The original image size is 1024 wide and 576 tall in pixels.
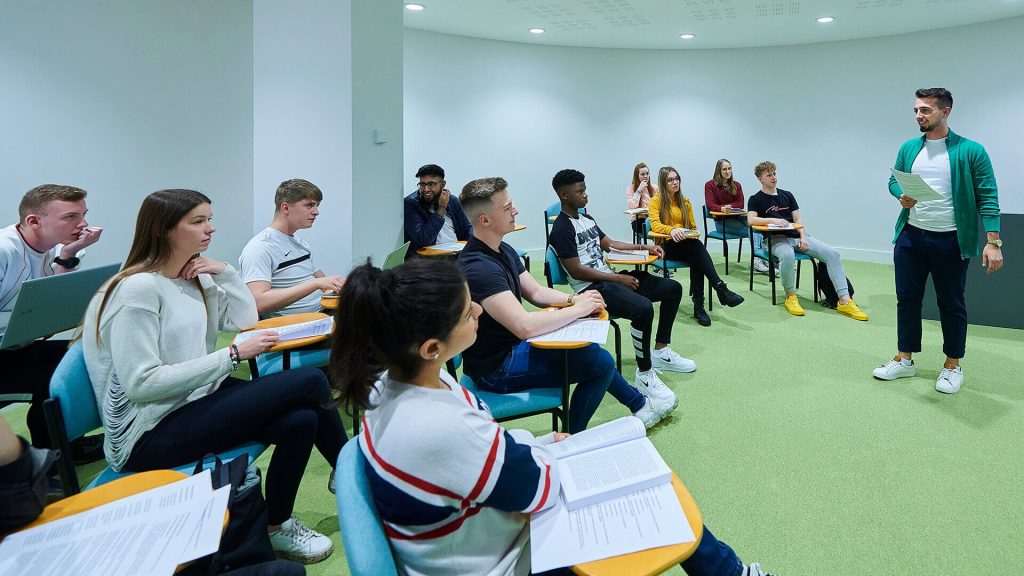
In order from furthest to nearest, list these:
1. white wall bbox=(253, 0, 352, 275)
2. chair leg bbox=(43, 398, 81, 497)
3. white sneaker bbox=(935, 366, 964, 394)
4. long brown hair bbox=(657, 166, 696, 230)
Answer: long brown hair bbox=(657, 166, 696, 230) → white wall bbox=(253, 0, 352, 275) → white sneaker bbox=(935, 366, 964, 394) → chair leg bbox=(43, 398, 81, 497)

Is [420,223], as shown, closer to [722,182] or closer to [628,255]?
[628,255]

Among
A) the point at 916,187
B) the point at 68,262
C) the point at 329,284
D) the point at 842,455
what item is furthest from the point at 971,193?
the point at 68,262

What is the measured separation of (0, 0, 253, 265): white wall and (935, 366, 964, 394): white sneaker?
511 centimetres

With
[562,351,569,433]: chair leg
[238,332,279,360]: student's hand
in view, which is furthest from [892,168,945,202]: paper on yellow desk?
[238,332,279,360]: student's hand

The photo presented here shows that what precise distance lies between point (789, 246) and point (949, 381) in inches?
88.2

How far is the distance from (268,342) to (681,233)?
3671 mm

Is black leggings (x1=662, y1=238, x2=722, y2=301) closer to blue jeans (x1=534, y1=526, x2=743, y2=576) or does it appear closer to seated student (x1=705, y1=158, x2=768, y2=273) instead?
seated student (x1=705, y1=158, x2=768, y2=273)

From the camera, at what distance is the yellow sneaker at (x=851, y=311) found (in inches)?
193

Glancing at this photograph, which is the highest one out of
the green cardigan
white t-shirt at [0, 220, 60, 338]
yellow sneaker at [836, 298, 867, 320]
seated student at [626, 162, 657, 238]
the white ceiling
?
the white ceiling

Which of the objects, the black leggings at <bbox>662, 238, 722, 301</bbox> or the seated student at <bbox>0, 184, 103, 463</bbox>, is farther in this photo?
the black leggings at <bbox>662, 238, 722, 301</bbox>

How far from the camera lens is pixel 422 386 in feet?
3.69

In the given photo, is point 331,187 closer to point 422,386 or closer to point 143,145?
point 143,145

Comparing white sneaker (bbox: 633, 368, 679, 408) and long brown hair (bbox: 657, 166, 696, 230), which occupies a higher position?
long brown hair (bbox: 657, 166, 696, 230)

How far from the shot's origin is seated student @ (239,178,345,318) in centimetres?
271
